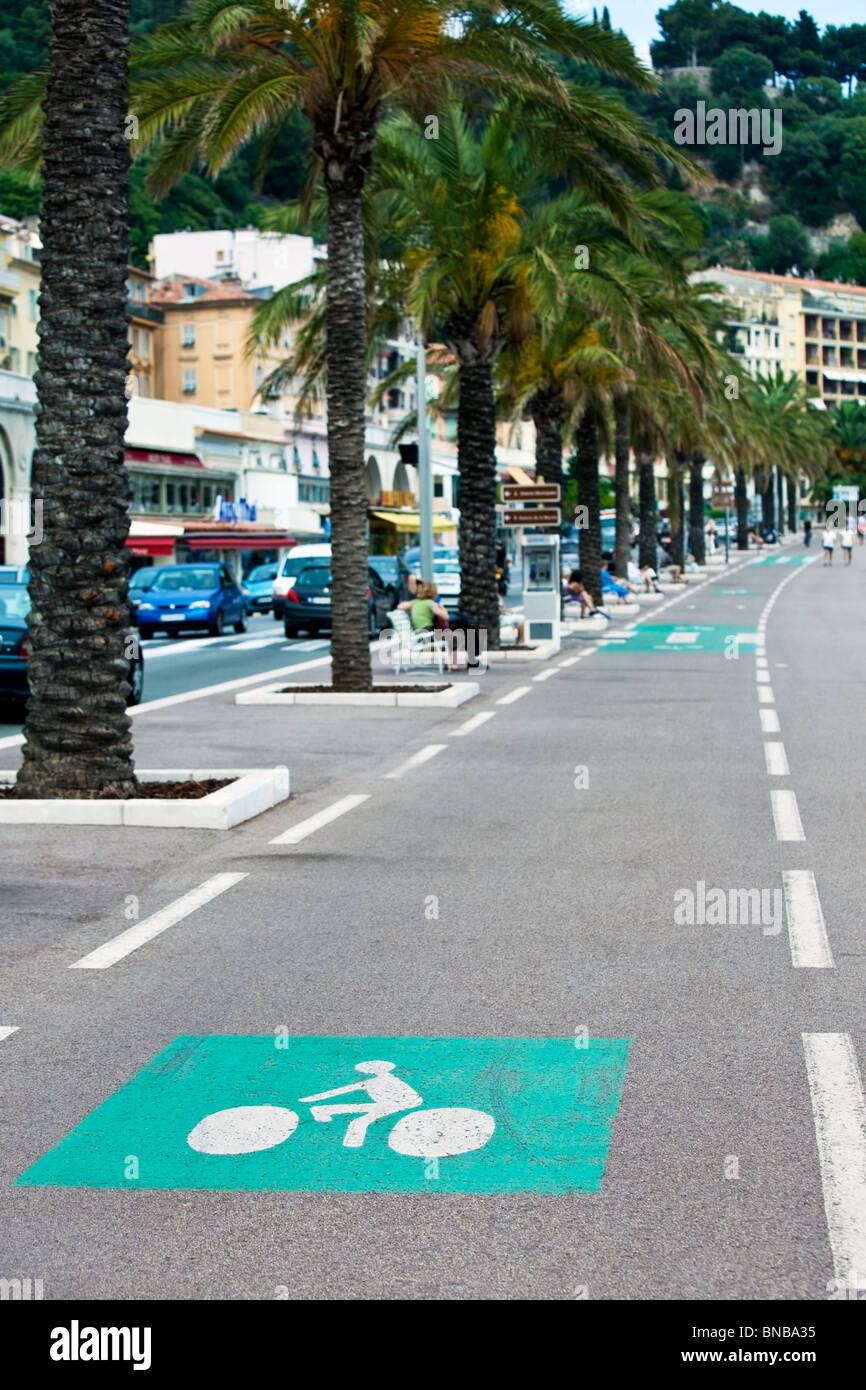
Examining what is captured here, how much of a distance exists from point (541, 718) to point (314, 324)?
11.2m

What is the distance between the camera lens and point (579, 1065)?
6.05 meters

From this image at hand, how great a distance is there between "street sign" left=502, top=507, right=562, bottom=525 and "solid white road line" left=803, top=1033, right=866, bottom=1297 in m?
25.7

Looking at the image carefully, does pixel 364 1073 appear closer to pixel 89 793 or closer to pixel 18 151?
pixel 89 793

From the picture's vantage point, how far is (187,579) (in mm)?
43688

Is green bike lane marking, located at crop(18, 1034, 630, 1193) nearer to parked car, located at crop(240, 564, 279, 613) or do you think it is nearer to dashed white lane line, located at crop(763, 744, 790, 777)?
dashed white lane line, located at crop(763, 744, 790, 777)

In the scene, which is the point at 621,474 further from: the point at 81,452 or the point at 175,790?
the point at 81,452

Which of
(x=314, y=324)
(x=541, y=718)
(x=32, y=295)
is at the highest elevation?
(x=32, y=295)

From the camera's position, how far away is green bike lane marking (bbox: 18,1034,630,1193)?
16.5 ft

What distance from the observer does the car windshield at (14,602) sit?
800 inches

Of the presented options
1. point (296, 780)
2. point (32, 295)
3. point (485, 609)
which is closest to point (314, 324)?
point (485, 609)

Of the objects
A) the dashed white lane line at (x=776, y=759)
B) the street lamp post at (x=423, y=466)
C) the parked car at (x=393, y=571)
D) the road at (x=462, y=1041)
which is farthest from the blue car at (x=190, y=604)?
the road at (x=462, y=1041)

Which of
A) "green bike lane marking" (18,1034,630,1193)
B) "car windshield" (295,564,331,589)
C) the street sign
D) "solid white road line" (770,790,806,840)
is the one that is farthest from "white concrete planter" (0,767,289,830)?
"car windshield" (295,564,331,589)

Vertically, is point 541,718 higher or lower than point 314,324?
lower
